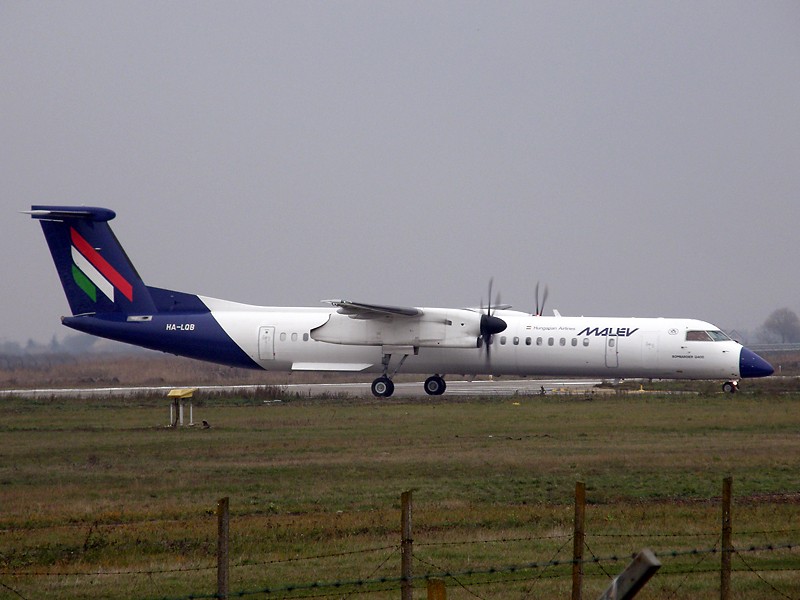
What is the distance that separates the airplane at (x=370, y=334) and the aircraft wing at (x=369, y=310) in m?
0.05

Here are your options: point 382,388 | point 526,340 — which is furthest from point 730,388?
point 382,388

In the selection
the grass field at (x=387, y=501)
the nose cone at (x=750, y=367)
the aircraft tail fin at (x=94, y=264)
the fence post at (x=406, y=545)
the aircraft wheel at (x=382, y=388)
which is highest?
the aircraft tail fin at (x=94, y=264)

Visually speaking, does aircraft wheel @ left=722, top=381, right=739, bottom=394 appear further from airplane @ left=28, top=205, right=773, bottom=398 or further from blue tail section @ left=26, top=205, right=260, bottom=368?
blue tail section @ left=26, top=205, right=260, bottom=368

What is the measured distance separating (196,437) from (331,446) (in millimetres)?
3503

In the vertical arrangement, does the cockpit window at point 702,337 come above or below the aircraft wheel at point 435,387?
above

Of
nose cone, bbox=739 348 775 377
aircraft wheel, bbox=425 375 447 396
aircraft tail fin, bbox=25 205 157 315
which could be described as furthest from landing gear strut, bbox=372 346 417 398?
nose cone, bbox=739 348 775 377

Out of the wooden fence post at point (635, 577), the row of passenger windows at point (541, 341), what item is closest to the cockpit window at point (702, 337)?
the row of passenger windows at point (541, 341)

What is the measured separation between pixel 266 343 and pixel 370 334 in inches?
144

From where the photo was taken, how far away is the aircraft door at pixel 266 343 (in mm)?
34906

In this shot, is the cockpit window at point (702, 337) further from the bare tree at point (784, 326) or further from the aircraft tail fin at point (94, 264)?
the bare tree at point (784, 326)

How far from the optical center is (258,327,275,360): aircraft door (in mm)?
34906

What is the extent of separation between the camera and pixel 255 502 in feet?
48.7

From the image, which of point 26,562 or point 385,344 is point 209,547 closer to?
point 26,562

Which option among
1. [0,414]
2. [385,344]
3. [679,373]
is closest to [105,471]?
[0,414]
